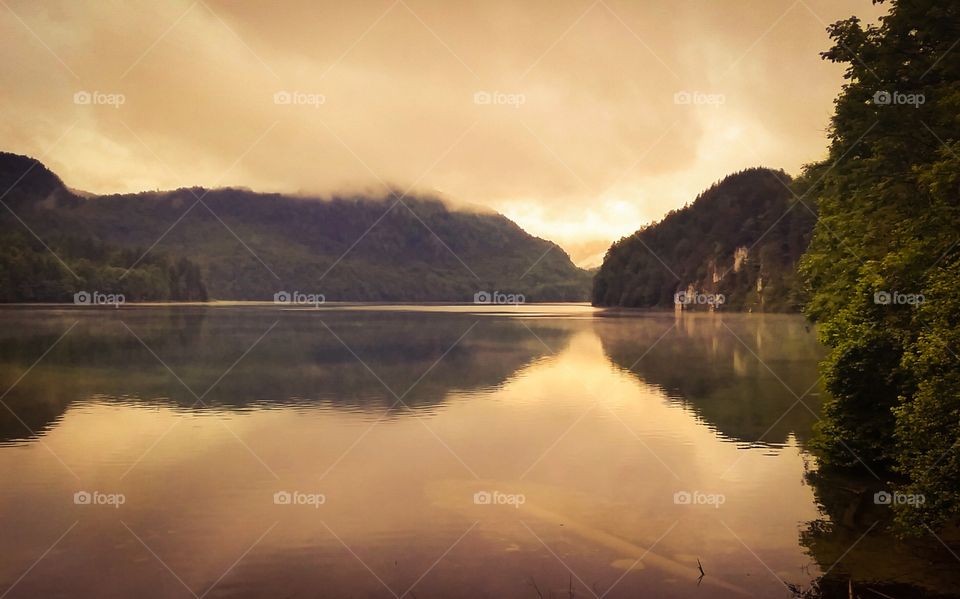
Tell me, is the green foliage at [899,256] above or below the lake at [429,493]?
above

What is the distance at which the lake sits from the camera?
52.1 ft

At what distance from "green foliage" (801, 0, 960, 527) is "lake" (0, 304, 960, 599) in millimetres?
2161

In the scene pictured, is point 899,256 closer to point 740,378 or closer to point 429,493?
point 429,493

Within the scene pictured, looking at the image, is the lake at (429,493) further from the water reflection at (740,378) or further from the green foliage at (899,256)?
the green foliage at (899,256)

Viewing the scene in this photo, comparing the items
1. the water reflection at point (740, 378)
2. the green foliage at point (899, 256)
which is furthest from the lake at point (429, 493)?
the green foliage at point (899, 256)

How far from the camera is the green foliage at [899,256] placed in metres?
17.6

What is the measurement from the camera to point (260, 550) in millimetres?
17453

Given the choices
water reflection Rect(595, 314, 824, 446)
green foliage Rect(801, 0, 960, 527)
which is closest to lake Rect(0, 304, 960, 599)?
water reflection Rect(595, 314, 824, 446)

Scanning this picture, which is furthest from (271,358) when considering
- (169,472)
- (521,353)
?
(169,472)

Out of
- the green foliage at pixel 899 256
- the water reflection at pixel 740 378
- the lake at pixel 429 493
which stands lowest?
the lake at pixel 429 493

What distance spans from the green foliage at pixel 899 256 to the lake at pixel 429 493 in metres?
2.16

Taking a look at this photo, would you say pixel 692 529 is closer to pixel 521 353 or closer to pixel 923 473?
pixel 923 473

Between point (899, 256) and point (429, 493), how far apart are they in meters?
16.5

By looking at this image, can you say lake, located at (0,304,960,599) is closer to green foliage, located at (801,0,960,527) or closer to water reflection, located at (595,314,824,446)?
water reflection, located at (595,314,824,446)
